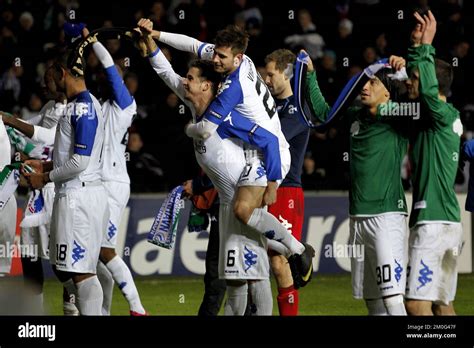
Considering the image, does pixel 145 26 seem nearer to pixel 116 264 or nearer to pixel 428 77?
pixel 116 264

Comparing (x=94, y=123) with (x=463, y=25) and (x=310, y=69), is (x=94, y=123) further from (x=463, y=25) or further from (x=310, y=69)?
(x=463, y=25)

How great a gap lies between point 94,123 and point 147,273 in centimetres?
543

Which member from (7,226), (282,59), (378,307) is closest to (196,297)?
(7,226)

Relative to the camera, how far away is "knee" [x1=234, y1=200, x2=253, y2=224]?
28.4 feet

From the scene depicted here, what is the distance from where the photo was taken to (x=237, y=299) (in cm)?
888

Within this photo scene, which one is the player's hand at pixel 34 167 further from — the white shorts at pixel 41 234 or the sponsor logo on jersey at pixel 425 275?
the sponsor logo on jersey at pixel 425 275

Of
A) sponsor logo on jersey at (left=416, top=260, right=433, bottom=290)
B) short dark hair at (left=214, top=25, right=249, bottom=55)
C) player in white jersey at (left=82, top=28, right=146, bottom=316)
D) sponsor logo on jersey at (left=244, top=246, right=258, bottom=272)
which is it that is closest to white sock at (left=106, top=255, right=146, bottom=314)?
player in white jersey at (left=82, top=28, right=146, bottom=316)

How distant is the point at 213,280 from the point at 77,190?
4.72 feet

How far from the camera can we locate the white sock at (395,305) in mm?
8523

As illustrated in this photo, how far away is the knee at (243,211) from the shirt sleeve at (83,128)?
1170 mm

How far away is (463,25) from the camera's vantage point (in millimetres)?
17406

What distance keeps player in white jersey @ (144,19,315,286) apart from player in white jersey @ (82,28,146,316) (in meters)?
1.72

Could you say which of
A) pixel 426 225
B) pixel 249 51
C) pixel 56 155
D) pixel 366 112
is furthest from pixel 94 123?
pixel 249 51

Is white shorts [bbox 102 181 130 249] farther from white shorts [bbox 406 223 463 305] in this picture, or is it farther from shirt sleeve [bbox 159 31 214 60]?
white shorts [bbox 406 223 463 305]
